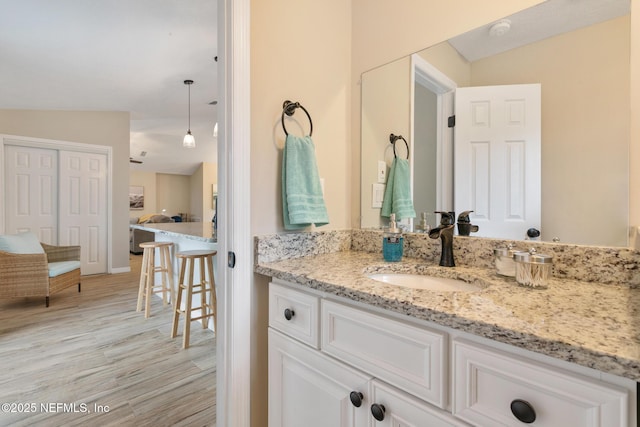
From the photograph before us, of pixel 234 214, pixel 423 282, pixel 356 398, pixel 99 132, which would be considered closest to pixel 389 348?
pixel 356 398

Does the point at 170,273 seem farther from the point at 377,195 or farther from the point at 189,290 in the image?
the point at 377,195

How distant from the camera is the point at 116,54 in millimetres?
2783

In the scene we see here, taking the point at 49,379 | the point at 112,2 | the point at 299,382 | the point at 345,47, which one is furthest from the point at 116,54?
the point at 299,382

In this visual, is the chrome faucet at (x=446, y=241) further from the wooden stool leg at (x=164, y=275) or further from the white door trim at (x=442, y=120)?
the wooden stool leg at (x=164, y=275)

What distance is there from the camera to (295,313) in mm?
995

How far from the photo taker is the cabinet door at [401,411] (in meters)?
0.66

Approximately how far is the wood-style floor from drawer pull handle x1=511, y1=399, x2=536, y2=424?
155 centimetres

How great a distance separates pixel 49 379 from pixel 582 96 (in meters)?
3.10

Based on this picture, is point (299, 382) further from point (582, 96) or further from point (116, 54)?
point (116, 54)

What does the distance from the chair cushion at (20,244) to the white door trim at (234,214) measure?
3.48 meters

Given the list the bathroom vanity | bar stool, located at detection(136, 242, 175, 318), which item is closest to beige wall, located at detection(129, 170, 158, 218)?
bar stool, located at detection(136, 242, 175, 318)

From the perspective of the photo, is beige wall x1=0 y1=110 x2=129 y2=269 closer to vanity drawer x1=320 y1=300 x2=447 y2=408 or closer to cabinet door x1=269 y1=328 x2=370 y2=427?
cabinet door x1=269 y1=328 x2=370 y2=427

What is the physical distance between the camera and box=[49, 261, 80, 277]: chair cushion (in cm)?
325

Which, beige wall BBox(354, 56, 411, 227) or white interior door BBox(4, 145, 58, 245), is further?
white interior door BBox(4, 145, 58, 245)
